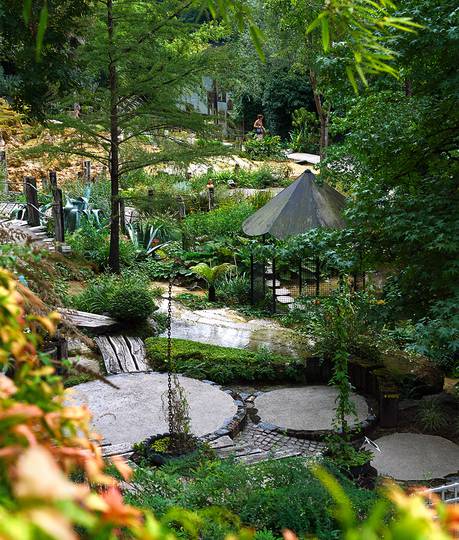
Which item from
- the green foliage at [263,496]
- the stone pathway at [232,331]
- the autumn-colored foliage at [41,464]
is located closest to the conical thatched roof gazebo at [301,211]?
the stone pathway at [232,331]

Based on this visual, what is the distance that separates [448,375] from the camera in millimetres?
8664

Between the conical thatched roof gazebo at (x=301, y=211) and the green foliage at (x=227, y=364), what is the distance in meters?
2.82

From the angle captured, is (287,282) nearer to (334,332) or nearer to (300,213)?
(300,213)

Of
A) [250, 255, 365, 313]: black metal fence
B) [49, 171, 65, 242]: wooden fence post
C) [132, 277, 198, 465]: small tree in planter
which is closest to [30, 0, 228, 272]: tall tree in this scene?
[49, 171, 65, 242]: wooden fence post

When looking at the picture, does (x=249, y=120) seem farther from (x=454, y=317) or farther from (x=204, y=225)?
(x=454, y=317)

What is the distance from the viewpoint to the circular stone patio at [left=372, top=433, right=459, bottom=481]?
6.05 m

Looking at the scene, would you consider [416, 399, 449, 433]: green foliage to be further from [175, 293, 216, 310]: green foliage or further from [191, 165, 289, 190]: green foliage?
[191, 165, 289, 190]: green foliage

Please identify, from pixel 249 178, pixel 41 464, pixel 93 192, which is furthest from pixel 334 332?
pixel 249 178

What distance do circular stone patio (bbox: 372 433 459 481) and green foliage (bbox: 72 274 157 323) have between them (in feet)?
13.2

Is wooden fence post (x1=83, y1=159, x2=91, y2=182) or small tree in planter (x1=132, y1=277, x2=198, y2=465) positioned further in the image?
wooden fence post (x1=83, y1=159, x2=91, y2=182)

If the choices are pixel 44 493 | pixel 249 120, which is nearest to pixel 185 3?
pixel 44 493

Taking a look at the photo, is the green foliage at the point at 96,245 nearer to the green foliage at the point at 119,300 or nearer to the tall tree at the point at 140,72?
the tall tree at the point at 140,72

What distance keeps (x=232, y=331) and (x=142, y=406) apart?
3.13 metres

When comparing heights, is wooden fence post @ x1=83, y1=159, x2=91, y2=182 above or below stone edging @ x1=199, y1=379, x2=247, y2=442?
above
